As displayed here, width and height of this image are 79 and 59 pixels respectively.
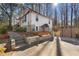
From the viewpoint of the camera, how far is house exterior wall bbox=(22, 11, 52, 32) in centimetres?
362

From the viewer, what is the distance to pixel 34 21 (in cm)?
362

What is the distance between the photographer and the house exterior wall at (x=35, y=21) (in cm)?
362

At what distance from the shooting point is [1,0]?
3.56 metres

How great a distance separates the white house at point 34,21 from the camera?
3.62m

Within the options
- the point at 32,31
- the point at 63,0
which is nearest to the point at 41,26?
the point at 32,31

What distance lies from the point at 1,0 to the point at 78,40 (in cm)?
109

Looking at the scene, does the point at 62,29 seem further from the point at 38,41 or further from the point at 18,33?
the point at 18,33

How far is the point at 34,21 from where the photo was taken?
362 centimetres

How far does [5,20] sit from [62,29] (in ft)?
2.42

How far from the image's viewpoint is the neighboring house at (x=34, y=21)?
11.9ft

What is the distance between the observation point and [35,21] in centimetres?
363

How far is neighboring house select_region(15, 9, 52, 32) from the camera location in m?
3.62

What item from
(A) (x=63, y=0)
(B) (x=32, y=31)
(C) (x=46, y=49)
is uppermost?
(A) (x=63, y=0)

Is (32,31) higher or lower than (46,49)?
higher
